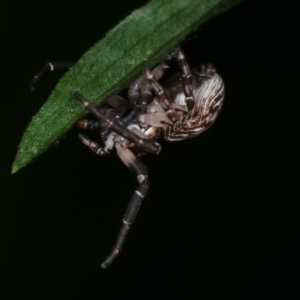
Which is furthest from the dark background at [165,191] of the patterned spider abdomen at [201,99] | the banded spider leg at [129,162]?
the banded spider leg at [129,162]

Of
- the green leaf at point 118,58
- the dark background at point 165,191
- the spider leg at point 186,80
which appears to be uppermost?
the green leaf at point 118,58

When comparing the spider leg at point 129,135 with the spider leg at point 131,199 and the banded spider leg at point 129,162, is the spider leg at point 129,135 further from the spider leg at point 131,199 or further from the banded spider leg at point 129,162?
the spider leg at point 131,199

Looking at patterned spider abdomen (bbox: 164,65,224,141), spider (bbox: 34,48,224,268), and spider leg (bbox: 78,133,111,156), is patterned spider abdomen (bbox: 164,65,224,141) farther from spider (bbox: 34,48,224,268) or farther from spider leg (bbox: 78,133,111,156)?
spider leg (bbox: 78,133,111,156)

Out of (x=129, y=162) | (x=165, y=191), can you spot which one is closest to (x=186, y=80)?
(x=129, y=162)

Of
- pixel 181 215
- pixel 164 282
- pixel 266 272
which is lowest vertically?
pixel 266 272

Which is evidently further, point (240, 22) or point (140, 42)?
point (240, 22)

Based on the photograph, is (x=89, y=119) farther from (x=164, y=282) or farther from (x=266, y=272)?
(x=266, y=272)

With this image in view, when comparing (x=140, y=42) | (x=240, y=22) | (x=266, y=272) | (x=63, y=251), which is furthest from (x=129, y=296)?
(x=140, y=42)

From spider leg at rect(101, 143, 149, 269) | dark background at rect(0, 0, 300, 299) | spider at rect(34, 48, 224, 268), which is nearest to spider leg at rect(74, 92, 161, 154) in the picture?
spider at rect(34, 48, 224, 268)

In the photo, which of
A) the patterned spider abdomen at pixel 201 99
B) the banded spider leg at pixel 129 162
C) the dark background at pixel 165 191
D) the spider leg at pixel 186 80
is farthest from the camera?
the dark background at pixel 165 191
